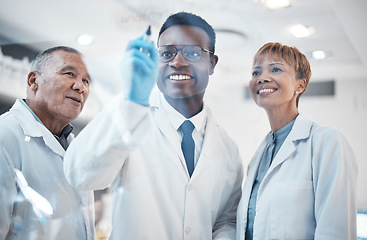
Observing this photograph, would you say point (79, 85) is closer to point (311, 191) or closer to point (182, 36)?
point (182, 36)

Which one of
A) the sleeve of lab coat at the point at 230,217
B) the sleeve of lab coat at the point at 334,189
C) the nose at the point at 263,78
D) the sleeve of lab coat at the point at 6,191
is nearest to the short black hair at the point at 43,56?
the sleeve of lab coat at the point at 6,191

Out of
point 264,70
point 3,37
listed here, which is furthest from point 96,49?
point 264,70

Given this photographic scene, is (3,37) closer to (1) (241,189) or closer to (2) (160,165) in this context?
(2) (160,165)

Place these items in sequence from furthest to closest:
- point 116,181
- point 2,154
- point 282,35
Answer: point 282,35 < point 116,181 < point 2,154

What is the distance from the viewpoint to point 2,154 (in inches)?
30.0

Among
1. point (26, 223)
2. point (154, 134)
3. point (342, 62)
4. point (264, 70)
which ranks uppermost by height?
point (342, 62)

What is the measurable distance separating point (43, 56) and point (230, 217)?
2.43 feet

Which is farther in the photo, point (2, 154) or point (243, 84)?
point (243, 84)

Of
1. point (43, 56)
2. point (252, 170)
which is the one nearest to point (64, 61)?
point (43, 56)

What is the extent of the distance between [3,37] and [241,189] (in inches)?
34.2

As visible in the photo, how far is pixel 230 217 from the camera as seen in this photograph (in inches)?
41.0

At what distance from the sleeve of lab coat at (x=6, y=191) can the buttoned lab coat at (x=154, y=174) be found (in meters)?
0.15

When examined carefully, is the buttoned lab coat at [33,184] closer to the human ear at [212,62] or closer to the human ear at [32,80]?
the human ear at [32,80]

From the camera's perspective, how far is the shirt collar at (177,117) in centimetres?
98
